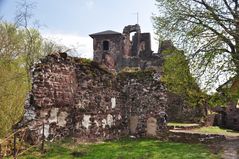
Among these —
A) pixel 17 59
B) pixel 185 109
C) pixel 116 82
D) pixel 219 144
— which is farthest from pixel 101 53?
pixel 219 144

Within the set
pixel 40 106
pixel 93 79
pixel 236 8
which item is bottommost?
pixel 40 106

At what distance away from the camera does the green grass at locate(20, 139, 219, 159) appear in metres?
13.1

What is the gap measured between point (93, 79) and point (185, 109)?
16.2 meters

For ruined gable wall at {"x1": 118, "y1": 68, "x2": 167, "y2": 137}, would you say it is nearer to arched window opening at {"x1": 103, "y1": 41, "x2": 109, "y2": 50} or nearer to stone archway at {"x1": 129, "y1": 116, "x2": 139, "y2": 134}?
stone archway at {"x1": 129, "y1": 116, "x2": 139, "y2": 134}

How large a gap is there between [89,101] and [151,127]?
13.6ft

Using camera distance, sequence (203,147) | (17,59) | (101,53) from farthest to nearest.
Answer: (101,53) < (17,59) < (203,147)

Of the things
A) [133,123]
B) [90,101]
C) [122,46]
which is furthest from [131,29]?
[90,101]

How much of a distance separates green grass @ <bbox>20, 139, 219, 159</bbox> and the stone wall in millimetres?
1112

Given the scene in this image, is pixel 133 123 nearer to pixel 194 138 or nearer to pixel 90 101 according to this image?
pixel 194 138

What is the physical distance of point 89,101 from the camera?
17.3 metres

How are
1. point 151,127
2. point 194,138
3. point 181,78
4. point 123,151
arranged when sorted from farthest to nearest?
point 181,78
point 151,127
point 194,138
point 123,151

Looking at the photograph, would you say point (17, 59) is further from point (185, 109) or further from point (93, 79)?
point (185, 109)

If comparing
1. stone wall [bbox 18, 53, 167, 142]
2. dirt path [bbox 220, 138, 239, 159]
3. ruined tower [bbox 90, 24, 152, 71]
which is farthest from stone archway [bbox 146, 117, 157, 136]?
ruined tower [bbox 90, 24, 152, 71]

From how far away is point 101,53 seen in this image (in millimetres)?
51438
